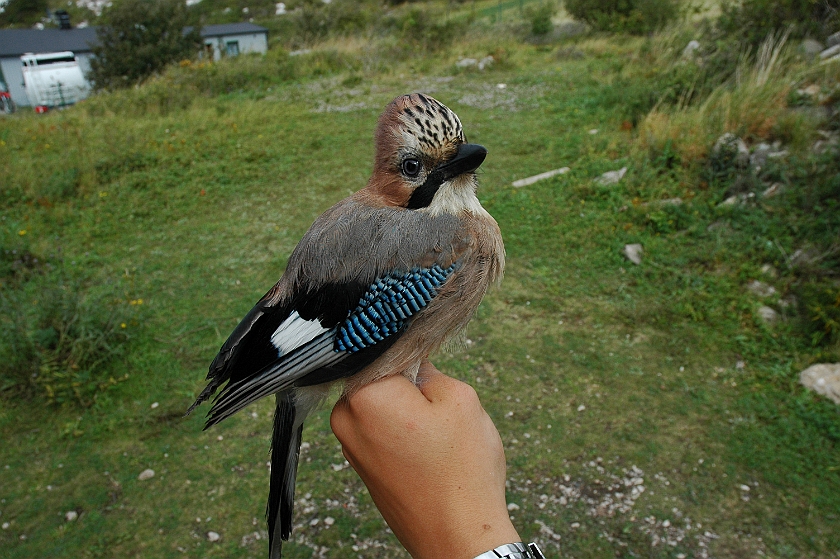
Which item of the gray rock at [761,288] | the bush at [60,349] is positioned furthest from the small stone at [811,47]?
the bush at [60,349]

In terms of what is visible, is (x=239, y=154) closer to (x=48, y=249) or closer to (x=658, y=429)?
(x=48, y=249)

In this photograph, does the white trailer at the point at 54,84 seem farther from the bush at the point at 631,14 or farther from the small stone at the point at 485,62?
the bush at the point at 631,14

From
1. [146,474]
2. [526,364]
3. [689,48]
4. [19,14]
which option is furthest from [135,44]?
[19,14]

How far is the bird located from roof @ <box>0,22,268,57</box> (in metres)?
49.7

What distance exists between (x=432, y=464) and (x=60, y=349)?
4.57 metres

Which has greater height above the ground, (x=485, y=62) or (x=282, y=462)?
(x=485, y=62)

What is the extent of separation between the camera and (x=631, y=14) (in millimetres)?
20828

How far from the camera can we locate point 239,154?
1045 centimetres

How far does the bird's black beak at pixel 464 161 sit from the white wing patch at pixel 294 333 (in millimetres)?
859

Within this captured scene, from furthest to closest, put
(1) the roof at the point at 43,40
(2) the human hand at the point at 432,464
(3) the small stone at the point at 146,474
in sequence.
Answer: (1) the roof at the point at 43,40
(3) the small stone at the point at 146,474
(2) the human hand at the point at 432,464

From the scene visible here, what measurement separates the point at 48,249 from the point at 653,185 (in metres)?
8.03

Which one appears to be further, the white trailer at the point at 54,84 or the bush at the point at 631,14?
the white trailer at the point at 54,84

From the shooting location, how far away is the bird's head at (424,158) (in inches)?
94.1

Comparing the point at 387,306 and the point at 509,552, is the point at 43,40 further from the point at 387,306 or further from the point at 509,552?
the point at 509,552
